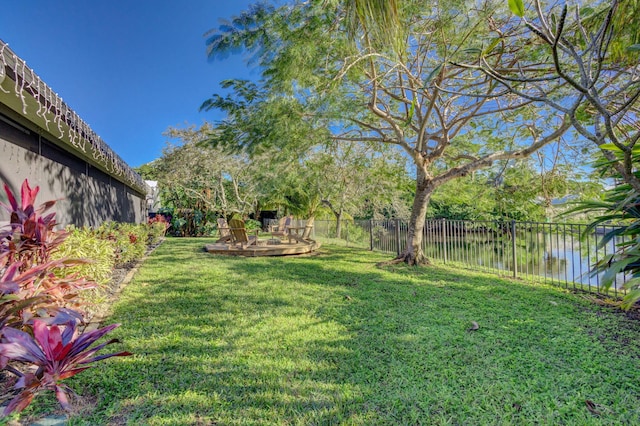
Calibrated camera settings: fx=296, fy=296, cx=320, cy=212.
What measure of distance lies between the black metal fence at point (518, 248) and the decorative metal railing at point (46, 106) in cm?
713

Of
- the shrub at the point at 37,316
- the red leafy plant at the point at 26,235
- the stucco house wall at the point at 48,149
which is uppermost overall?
the stucco house wall at the point at 48,149

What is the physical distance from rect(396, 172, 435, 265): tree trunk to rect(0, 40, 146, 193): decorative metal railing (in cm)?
666

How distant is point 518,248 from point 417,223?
7.18ft

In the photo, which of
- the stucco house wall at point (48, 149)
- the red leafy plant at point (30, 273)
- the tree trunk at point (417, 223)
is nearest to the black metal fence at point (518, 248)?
the tree trunk at point (417, 223)

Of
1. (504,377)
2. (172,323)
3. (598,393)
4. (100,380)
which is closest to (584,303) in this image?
(598,393)

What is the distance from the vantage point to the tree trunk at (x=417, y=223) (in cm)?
717

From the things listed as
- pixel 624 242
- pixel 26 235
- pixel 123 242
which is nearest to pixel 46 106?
pixel 26 235

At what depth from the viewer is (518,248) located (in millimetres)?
6547

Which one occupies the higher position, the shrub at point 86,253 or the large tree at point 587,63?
the large tree at point 587,63

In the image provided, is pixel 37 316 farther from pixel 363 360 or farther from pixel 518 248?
pixel 518 248

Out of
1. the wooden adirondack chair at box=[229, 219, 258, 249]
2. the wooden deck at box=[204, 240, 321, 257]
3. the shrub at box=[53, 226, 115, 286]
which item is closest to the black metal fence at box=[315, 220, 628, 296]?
the wooden deck at box=[204, 240, 321, 257]

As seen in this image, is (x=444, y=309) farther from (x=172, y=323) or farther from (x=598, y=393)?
(x=172, y=323)

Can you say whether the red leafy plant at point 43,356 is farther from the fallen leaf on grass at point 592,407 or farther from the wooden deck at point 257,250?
the wooden deck at point 257,250

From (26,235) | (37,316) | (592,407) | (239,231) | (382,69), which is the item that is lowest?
(592,407)
